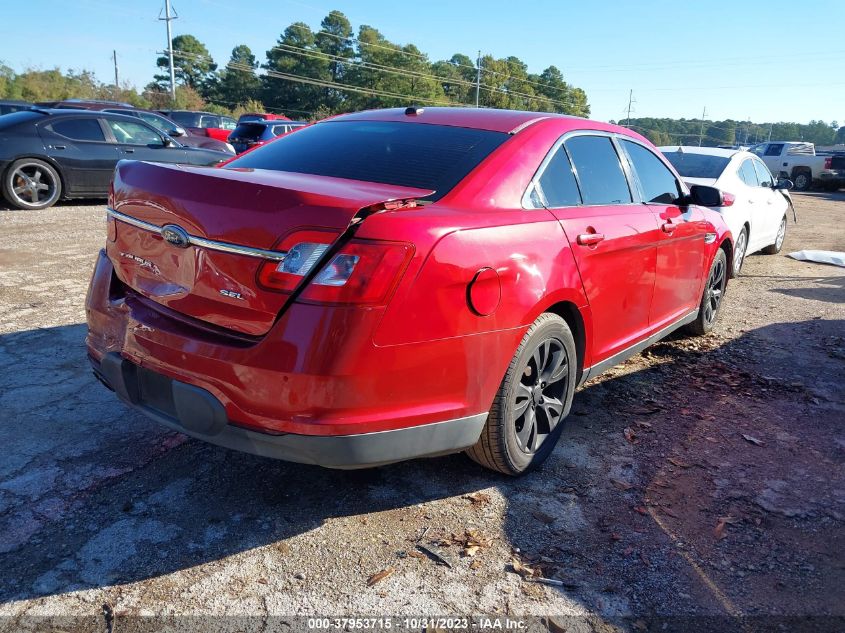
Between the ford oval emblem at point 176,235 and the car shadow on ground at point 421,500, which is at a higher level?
the ford oval emblem at point 176,235

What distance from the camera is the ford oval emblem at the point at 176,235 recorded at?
2.48 m

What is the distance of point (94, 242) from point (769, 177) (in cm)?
868

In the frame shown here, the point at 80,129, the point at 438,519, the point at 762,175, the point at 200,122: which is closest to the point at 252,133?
the point at 80,129

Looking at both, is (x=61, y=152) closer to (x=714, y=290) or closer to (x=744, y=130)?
(x=714, y=290)

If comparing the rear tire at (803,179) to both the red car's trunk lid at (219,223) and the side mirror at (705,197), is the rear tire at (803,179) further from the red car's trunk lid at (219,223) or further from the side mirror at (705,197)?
the red car's trunk lid at (219,223)

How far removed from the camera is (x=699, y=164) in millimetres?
7934

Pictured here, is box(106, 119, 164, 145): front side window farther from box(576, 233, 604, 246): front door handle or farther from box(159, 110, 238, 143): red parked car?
box(159, 110, 238, 143): red parked car

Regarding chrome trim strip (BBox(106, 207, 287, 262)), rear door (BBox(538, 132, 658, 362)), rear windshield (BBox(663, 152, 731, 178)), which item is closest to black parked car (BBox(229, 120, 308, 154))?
rear windshield (BBox(663, 152, 731, 178))

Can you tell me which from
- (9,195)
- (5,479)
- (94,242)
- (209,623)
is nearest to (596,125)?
(209,623)

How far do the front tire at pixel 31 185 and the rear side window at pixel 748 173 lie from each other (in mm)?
9602

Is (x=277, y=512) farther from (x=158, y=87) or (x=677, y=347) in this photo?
(x=158, y=87)

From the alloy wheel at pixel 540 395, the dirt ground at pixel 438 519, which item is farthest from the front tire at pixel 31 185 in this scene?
the alloy wheel at pixel 540 395

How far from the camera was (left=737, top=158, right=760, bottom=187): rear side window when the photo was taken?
26.5 feet

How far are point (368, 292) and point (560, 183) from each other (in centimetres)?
144
